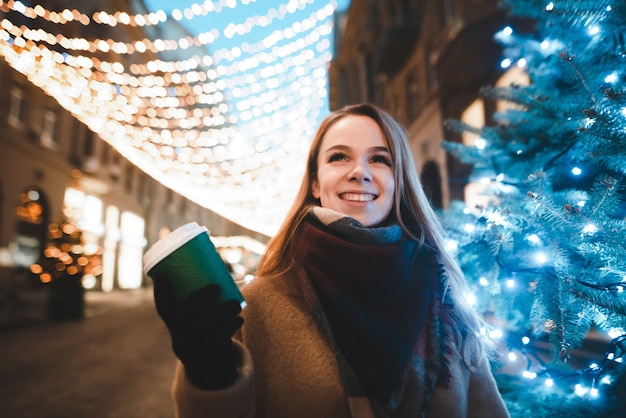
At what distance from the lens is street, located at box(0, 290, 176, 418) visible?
4.45 m

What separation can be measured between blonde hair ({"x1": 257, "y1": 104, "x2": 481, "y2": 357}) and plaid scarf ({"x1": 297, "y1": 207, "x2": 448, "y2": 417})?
10 cm

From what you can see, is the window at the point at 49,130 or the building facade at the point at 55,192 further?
the window at the point at 49,130

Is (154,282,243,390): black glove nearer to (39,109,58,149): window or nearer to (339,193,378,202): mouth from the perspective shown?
(339,193,378,202): mouth

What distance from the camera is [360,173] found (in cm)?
157

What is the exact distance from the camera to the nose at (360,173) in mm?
1570

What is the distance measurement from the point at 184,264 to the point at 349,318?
24.0 inches

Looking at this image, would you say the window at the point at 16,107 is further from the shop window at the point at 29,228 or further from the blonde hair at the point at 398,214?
the blonde hair at the point at 398,214

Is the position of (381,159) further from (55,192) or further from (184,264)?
(55,192)

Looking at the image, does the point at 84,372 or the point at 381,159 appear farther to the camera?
the point at 84,372

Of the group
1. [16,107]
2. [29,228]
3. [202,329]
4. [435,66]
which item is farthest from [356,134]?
[29,228]

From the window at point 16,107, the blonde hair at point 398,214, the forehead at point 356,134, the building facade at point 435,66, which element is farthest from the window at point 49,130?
the forehead at point 356,134

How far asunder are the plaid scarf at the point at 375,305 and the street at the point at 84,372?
1711 millimetres

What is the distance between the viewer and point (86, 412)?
4.32 m

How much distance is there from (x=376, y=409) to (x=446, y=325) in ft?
1.42
